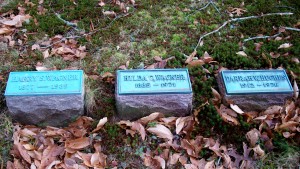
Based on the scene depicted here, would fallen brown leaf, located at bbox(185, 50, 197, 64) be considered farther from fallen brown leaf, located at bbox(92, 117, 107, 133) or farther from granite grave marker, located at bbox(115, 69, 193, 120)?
fallen brown leaf, located at bbox(92, 117, 107, 133)

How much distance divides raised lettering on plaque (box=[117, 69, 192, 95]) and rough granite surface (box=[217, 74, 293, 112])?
39 centimetres

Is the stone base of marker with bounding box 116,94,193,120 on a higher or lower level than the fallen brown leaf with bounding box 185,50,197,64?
lower

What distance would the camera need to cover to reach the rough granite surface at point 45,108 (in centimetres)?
272

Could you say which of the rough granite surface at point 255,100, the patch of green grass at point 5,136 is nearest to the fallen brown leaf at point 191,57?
the rough granite surface at point 255,100

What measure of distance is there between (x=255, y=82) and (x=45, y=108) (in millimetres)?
1918

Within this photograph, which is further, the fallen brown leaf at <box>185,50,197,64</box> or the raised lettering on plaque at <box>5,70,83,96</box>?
the fallen brown leaf at <box>185,50,197,64</box>

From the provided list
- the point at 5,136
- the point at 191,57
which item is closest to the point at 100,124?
the point at 5,136

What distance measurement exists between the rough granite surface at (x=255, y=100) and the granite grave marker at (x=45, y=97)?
132cm

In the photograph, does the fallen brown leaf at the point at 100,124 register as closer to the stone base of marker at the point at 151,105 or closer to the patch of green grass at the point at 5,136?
the stone base of marker at the point at 151,105

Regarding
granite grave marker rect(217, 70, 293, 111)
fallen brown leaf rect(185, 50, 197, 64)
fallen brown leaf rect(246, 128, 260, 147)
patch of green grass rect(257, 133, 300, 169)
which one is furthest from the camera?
fallen brown leaf rect(185, 50, 197, 64)

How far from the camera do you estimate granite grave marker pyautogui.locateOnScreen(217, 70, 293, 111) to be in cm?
292

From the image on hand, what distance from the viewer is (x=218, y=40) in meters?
3.74

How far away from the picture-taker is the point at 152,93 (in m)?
2.81

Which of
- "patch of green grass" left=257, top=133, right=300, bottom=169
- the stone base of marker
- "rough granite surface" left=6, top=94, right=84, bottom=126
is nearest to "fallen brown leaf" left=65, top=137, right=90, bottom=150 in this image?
"rough granite surface" left=6, top=94, right=84, bottom=126
